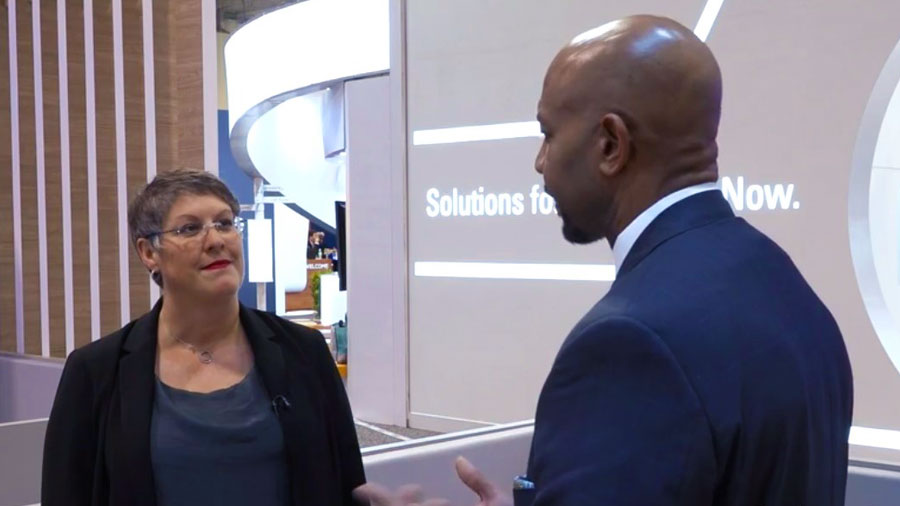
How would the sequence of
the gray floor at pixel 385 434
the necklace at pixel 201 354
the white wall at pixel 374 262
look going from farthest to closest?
the white wall at pixel 374 262 < the gray floor at pixel 385 434 < the necklace at pixel 201 354

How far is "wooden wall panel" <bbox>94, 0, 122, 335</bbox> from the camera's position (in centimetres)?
467

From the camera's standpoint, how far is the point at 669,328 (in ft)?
2.90

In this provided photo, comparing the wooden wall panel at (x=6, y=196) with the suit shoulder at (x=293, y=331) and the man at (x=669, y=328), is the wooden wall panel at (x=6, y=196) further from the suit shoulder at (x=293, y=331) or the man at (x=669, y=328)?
the man at (x=669, y=328)

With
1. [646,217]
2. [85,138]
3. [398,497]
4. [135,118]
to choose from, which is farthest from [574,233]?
[85,138]

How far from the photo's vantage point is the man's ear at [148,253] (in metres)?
2.10

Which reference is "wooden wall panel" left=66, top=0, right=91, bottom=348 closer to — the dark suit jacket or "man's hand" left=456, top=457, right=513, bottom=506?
"man's hand" left=456, top=457, right=513, bottom=506

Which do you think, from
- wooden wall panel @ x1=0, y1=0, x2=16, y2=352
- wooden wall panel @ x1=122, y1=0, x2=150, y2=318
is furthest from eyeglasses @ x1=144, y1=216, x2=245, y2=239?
wooden wall panel @ x1=0, y1=0, x2=16, y2=352

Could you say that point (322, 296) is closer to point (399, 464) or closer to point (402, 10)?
point (402, 10)

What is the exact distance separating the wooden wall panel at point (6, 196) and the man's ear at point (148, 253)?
3476 mm

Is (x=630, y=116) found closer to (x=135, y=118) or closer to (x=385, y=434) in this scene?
(x=135, y=118)

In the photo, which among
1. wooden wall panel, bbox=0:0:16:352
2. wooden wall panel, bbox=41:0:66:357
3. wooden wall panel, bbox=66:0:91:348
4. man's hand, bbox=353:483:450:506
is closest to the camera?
man's hand, bbox=353:483:450:506

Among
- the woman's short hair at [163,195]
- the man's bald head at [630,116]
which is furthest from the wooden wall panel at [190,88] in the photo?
the man's bald head at [630,116]

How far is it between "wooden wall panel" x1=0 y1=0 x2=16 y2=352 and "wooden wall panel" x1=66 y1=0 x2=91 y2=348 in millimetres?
538

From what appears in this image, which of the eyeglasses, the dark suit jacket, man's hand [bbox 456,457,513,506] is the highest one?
the eyeglasses
